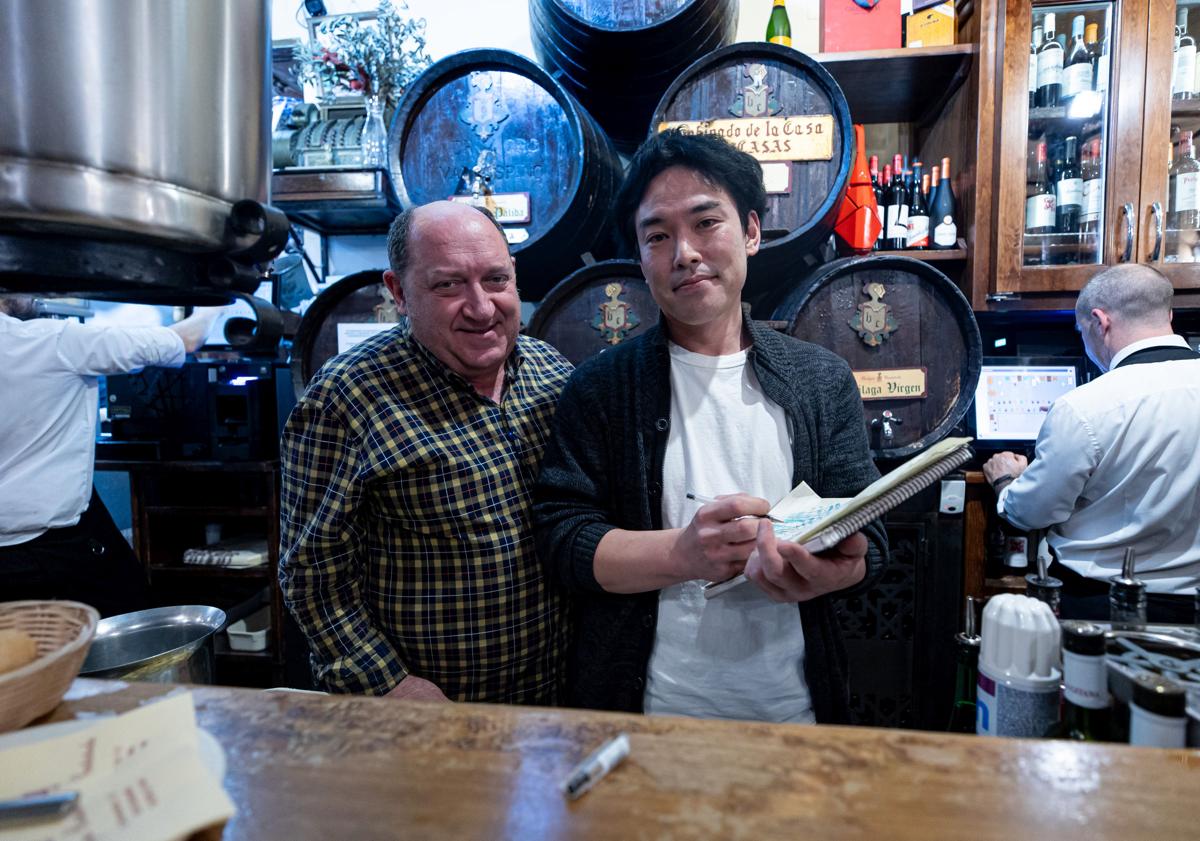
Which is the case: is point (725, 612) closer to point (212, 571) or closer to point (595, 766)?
point (595, 766)

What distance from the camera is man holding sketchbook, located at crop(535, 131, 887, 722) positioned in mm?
1269

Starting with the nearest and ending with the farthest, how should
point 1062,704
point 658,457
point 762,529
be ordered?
point 1062,704 < point 762,529 < point 658,457

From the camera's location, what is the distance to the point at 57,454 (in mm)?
2373

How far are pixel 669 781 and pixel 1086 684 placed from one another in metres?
0.50

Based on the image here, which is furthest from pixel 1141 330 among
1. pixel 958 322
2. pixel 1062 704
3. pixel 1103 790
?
pixel 1103 790

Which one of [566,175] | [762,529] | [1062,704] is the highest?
[566,175]

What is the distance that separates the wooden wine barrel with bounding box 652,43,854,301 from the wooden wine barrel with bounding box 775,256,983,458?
20 cm

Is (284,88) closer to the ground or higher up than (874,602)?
higher up

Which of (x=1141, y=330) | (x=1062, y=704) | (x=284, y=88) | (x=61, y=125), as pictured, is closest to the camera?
(x=61, y=125)

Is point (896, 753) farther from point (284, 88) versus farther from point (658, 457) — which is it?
point (284, 88)

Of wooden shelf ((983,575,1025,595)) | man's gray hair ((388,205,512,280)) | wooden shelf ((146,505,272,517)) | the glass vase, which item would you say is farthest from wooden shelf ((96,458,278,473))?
wooden shelf ((983,575,1025,595))

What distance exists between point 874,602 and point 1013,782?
5.68 ft

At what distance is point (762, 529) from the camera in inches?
40.7

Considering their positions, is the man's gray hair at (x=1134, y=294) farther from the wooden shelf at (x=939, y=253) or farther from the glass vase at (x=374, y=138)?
the glass vase at (x=374, y=138)
